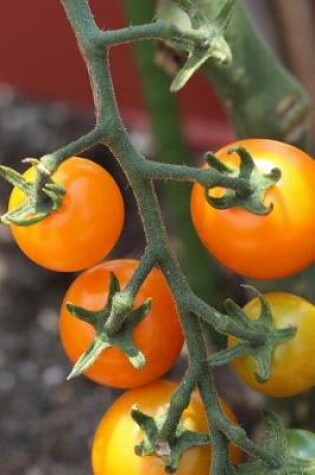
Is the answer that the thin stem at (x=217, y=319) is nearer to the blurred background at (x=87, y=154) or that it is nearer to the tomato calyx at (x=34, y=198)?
the tomato calyx at (x=34, y=198)

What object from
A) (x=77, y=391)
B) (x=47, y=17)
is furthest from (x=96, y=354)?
(x=47, y=17)

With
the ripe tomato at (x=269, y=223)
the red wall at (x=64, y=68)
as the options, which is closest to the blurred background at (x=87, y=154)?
the red wall at (x=64, y=68)

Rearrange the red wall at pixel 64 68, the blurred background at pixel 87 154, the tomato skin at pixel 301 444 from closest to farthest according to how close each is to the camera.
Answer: the tomato skin at pixel 301 444 → the blurred background at pixel 87 154 → the red wall at pixel 64 68

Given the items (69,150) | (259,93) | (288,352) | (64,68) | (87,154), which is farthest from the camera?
(87,154)

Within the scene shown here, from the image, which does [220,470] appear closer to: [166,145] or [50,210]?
[50,210]

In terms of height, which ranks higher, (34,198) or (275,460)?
(34,198)

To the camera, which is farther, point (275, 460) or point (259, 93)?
point (259, 93)

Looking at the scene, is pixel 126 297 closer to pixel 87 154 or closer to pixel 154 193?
pixel 154 193

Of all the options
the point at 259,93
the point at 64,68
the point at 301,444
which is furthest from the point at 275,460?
the point at 64,68
